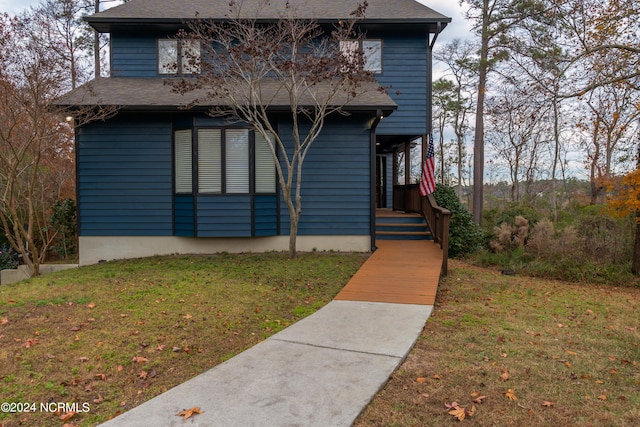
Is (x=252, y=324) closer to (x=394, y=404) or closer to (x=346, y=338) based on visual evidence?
(x=346, y=338)

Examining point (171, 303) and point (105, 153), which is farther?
point (105, 153)

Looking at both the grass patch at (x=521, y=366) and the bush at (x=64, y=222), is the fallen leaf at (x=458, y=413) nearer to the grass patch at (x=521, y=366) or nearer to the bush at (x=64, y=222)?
the grass patch at (x=521, y=366)

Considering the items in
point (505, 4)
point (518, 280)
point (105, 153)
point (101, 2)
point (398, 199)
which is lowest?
point (518, 280)

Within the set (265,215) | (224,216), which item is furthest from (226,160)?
(265,215)

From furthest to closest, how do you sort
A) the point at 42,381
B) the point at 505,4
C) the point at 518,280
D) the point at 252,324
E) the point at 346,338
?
the point at 505,4
the point at 518,280
the point at 252,324
the point at 346,338
the point at 42,381

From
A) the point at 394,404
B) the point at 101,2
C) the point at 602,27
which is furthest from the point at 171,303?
the point at 101,2

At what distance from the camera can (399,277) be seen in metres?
7.20

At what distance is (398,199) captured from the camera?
14398 millimetres

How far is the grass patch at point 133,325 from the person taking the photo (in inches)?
128

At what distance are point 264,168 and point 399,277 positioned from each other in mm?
4285

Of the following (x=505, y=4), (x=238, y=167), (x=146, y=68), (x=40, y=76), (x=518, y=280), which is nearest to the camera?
(x=518, y=280)

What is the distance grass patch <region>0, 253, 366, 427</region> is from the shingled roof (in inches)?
142

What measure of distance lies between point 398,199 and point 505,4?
8932mm

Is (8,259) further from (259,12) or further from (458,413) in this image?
(458,413)
